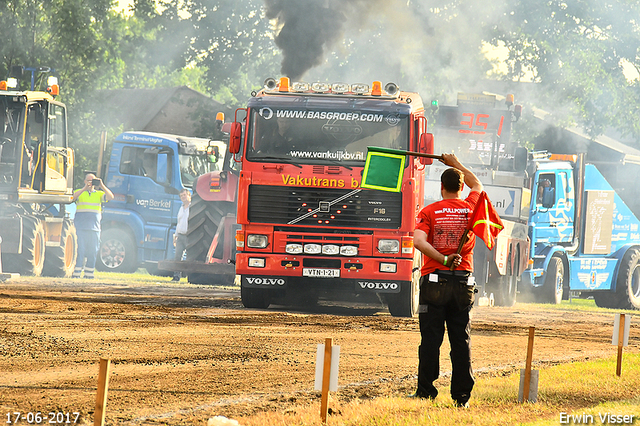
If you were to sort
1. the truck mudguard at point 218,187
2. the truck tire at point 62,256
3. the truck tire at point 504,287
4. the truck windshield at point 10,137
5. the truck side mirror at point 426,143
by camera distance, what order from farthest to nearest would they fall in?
1. the truck tire at point 62,256
2. the truck mudguard at point 218,187
3. the truck tire at point 504,287
4. the truck windshield at point 10,137
5. the truck side mirror at point 426,143

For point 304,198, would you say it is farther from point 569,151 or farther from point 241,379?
point 569,151

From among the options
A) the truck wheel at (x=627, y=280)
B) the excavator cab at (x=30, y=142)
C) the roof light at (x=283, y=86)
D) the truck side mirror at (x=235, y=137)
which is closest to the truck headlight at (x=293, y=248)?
the truck side mirror at (x=235, y=137)

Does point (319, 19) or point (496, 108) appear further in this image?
point (496, 108)

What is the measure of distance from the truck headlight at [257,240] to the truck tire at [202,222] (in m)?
6.13

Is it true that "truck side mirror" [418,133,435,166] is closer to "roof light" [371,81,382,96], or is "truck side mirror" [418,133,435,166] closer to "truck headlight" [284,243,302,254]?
"roof light" [371,81,382,96]

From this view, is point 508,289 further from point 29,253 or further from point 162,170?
point 29,253

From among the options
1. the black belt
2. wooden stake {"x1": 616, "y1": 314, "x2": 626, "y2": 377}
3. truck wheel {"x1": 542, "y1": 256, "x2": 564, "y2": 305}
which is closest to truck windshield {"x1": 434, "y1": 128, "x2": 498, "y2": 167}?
truck wheel {"x1": 542, "y1": 256, "x2": 564, "y2": 305}

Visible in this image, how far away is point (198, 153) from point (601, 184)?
10.4 meters

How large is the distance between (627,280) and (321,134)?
1312 centimetres

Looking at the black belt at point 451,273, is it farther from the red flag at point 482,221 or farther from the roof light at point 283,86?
the roof light at point 283,86

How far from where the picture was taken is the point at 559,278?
22.7 m

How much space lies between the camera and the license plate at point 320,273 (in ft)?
45.9

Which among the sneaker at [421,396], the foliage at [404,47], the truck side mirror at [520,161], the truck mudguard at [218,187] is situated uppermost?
the foliage at [404,47]

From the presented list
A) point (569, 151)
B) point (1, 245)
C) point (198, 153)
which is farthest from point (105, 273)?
point (569, 151)
